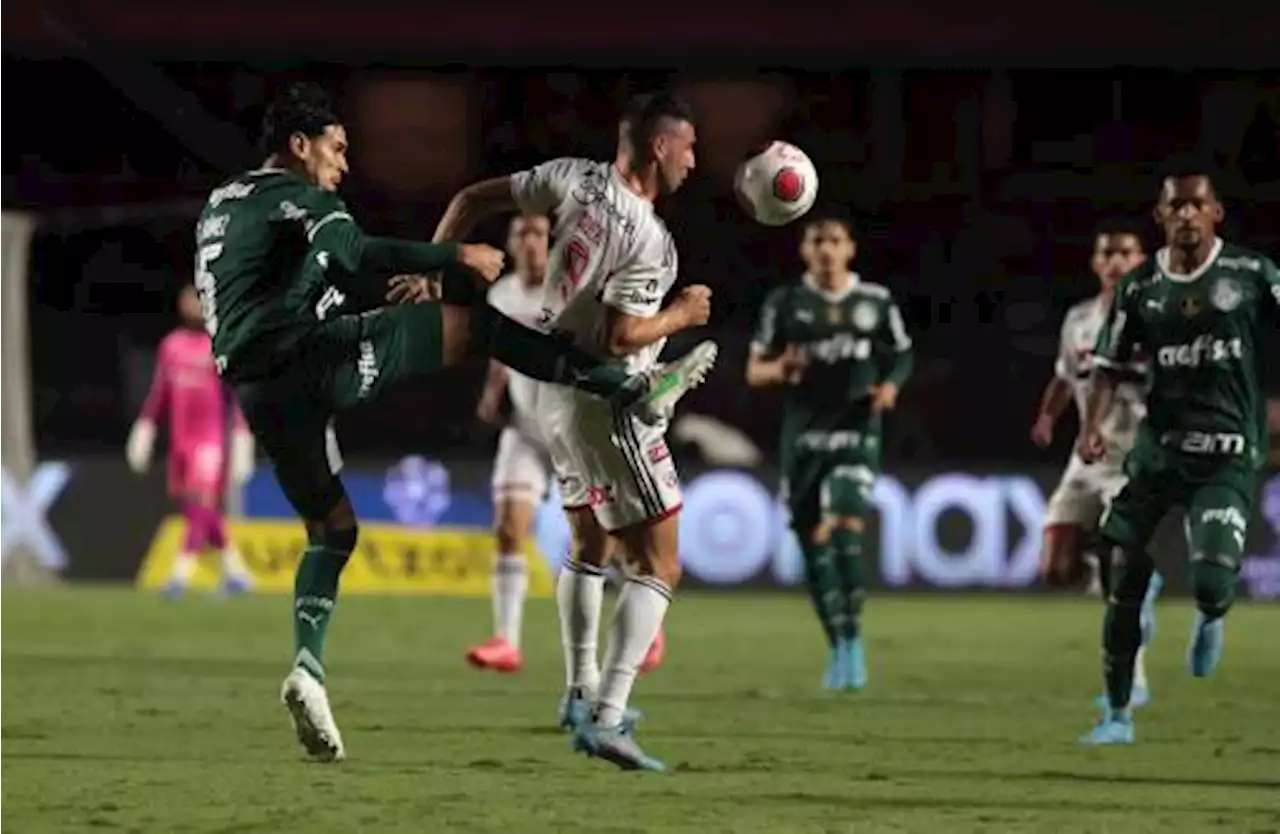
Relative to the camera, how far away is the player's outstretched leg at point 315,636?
31.6 ft

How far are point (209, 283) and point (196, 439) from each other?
12420 millimetres

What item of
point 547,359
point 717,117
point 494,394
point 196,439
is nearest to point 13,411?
point 196,439

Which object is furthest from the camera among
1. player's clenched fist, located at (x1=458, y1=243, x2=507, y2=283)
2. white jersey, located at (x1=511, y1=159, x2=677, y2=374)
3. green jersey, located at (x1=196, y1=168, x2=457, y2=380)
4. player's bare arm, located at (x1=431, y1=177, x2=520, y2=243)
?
player's bare arm, located at (x1=431, y1=177, x2=520, y2=243)

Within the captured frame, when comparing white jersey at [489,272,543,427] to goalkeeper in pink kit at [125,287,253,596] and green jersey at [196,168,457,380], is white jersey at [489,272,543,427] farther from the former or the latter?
goalkeeper in pink kit at [125,287,253,596]

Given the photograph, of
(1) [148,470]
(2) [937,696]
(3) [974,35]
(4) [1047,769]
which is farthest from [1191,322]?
(3) [974,35]

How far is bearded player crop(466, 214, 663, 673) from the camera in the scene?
14797mm

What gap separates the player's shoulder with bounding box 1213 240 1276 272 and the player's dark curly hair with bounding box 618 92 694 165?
6.93 feet

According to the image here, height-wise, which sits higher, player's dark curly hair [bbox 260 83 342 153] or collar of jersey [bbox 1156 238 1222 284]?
player's dark curly hair [bbox 260 83 342 153]

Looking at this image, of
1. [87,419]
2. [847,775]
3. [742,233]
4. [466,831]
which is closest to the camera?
[466,831]

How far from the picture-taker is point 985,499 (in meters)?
23.0

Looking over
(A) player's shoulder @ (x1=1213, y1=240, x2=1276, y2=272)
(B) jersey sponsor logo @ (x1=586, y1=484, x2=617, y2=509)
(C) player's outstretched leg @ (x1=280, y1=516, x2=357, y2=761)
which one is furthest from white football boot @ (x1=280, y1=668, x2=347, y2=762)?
(A) player's shoulder @ (x1=1213, y1=240, x2=1276, y2=272)

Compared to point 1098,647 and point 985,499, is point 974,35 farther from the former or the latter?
point 1098,647

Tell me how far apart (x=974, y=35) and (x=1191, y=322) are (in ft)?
69.3

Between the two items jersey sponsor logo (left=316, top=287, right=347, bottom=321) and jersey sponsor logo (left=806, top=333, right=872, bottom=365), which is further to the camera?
jersey sponsor logo (left=806, top=333, right=872, bottom=365)
